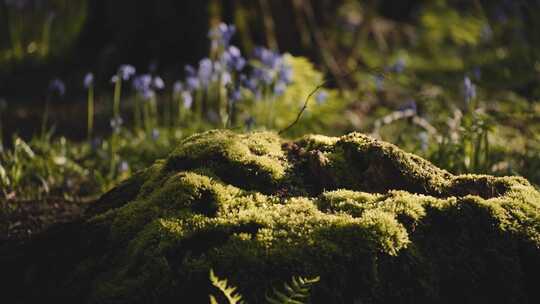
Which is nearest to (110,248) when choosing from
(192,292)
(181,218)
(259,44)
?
(181,218)

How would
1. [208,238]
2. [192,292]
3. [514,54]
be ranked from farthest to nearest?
[514,54], [208,238], [192,292]

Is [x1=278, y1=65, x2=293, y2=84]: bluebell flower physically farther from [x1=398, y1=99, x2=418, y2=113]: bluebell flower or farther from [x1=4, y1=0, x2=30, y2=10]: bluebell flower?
[x1=4, y1=0, x2=30, y2=10]: bluebell flower

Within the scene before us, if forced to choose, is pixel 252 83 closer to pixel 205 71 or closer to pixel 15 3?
pixel 205 71

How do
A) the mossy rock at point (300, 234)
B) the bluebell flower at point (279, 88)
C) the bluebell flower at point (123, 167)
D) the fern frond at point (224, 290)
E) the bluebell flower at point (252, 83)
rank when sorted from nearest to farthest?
the fern frond at point (224, 290) < the mossy rock at point (300, 234) < the bluebell flower at point (123, 167) < the bluebell flower at point (252, 83) < the bluebell flower at point (279, 88)

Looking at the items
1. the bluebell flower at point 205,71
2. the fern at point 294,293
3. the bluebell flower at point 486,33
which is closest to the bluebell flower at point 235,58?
the bluebell flower at point 205,71

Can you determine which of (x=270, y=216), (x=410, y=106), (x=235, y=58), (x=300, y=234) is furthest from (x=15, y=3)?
(x=300, y=234)

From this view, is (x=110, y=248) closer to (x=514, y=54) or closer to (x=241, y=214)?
(x=241, y=214)

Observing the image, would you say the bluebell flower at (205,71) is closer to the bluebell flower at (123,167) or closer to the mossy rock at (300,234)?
the bluebell flower at (123,167)

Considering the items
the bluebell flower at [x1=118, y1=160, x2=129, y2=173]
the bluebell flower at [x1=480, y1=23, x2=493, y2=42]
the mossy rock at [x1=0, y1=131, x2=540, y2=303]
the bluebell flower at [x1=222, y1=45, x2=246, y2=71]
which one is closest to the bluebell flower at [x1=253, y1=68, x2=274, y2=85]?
the bluebell flower at [x1=222, y1=45, x2=246, y2=71]
